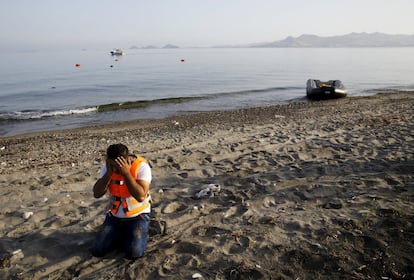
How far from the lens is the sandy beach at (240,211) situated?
142 inches

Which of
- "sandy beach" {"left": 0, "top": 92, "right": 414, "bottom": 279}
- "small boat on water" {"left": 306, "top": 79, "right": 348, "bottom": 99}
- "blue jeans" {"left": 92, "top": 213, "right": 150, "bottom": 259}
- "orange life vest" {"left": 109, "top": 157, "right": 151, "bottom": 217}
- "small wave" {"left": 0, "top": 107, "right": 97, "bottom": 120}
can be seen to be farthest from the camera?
"small boat on water" {"left": 306, "top": 79, "right": 348, "bottom": 99}

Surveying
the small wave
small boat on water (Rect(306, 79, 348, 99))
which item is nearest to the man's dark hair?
the small wave

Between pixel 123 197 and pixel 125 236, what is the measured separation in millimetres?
484

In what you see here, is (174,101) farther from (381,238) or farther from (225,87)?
(381,238)

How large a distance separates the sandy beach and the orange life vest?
0.42 meters

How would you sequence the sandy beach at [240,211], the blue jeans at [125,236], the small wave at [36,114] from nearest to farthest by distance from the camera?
the sandy beach at [240,211]
the blue jeans at [125,236]
the small wave at [36,114]

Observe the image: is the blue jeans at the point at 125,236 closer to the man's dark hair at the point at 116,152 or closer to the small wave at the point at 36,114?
the man's dark hair at the point at 116,152

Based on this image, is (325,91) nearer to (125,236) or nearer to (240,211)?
(240,211)

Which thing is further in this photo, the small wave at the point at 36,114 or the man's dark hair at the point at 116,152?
the small wave at the point at 36,114

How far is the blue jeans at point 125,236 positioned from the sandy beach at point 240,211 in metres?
0.11

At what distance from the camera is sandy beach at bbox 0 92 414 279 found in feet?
11.8

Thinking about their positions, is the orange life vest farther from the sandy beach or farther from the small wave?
the small wave

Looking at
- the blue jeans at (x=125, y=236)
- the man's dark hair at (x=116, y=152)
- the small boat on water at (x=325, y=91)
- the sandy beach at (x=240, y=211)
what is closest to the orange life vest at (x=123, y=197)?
the blue jeans at (x=125, y=236)

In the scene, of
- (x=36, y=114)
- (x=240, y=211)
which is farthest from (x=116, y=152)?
(x=36, y=114)
